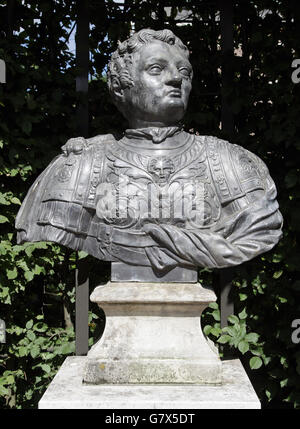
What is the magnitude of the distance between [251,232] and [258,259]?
0.92m

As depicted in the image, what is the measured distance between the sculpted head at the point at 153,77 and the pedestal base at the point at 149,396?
1200 mm

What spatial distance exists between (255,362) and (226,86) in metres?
1.61

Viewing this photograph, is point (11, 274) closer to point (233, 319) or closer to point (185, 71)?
point (233, 319)

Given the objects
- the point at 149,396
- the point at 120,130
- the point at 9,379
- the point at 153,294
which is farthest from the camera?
the point at 120,130

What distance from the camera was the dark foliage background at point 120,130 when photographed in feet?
10.9

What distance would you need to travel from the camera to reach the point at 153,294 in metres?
2.57

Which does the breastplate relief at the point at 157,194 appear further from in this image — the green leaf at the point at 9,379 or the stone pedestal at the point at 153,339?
the green leaf at the point at 9,379

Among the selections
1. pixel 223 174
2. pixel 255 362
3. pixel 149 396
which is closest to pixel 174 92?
pixel 223 174

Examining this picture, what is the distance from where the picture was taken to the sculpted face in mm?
2627

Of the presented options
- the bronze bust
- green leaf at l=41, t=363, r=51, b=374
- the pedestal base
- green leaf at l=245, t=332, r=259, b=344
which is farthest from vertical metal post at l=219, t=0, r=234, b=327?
green leaf at l=41, t=363, r=51, b=374

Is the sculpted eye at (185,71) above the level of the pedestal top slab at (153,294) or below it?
above

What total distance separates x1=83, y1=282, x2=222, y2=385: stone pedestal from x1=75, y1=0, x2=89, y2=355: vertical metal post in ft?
2.77

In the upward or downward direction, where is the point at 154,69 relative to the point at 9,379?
upward

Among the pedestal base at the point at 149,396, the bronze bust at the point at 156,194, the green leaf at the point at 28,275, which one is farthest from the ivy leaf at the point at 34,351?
the bronze bust at the point at 156,194
